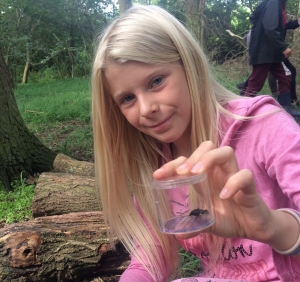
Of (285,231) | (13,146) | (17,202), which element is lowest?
(17,202)

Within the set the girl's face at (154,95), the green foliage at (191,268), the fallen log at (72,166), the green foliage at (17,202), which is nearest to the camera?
the girl's face at (154,95)

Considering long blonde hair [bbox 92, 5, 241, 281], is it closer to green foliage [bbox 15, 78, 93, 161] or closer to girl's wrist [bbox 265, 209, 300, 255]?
girl's wrist [bbox 265, 209, 300, 255]

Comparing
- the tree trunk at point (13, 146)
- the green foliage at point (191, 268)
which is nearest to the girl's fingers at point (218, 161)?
the green foliage at point (191, 268)

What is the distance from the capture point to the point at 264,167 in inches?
53.9

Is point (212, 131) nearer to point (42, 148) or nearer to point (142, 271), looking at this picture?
point (142, 271)

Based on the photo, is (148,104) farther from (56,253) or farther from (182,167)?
(56,253)

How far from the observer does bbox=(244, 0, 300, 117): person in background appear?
458 cm

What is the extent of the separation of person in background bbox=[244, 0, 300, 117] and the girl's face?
3230mm

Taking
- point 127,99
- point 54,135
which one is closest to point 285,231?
point 127,99

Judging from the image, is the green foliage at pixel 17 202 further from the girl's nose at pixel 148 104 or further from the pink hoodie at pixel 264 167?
the girl's nose at pixel 148 104

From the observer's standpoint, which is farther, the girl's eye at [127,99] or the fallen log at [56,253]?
the fallen log at [56,253]

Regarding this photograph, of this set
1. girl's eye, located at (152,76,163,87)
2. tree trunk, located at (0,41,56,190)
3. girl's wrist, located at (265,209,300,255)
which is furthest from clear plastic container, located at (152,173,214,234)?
tree trunk, located at (0,41,56,190)

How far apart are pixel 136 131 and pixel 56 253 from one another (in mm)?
838

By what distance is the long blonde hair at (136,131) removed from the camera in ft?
4.75
